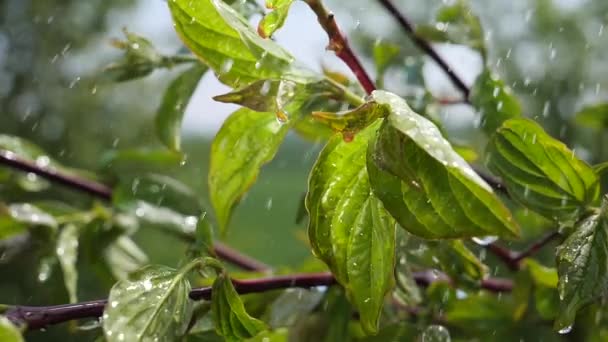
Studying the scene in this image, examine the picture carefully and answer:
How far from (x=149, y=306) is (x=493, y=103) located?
201mm

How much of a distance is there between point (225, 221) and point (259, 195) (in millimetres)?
1633

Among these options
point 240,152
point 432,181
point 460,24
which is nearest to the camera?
point 432,181

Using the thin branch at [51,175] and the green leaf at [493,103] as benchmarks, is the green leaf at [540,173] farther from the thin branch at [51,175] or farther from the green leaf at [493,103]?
the thin branch at [51,175]

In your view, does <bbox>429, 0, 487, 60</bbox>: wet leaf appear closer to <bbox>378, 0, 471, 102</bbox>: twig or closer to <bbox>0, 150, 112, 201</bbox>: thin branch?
<bbox>378, 0, 471, 102</bbox>: twig

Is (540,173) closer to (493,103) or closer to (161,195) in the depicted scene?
(493,103)

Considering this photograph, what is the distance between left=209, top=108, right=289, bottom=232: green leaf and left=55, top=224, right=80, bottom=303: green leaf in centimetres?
13

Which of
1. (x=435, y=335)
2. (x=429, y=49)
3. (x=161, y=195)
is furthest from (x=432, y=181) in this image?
(x=161, y=195)

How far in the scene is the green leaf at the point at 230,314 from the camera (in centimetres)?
24

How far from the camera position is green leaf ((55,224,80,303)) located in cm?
42

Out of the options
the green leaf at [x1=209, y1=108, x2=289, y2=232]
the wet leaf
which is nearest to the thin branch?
the green leaf at [x1=209, y1=108, x2=289, y2=232]

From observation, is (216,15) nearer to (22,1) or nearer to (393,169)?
(393,169)

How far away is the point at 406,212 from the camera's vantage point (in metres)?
0.21

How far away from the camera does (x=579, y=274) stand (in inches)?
9.3

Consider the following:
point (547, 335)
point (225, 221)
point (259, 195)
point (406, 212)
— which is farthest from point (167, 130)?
point (259, 195)
